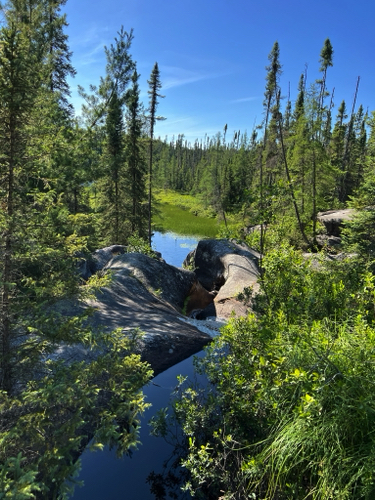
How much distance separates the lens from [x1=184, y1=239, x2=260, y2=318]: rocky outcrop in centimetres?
1222

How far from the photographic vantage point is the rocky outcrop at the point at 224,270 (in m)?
12.2

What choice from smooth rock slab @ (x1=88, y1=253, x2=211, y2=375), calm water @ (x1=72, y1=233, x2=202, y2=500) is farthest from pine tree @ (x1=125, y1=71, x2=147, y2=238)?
calm water @ (x1=72, y1=233, x2=202, y2=500)

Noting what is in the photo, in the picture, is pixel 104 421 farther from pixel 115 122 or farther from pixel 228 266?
pixel 115 122

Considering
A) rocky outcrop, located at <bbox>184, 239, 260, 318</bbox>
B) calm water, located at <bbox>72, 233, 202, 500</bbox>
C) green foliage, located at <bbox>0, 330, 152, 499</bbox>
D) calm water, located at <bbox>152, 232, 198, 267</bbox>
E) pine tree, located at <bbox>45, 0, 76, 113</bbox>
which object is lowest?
calm water, located at <bbox>152, 232, 198, 267</bbox>

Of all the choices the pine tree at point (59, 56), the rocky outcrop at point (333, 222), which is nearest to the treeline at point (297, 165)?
the rocky outcrop at point (333, 222)

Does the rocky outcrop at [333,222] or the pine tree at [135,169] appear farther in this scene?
the rocky outcrop at [333,222]

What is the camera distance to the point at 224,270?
1480 centimetres

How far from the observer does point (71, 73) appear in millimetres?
17344

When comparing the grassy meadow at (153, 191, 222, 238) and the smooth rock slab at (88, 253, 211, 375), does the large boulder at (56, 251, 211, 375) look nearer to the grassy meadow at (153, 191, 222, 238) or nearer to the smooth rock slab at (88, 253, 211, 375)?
the smooth rock slab at (88, 253, 211, 375)

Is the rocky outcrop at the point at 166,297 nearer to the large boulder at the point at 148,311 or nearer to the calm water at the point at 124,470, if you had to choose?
the large boulder at the point at 148,311

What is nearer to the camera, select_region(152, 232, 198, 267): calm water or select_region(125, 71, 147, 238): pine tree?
select_region(125, 71, 147, 238): pine tree

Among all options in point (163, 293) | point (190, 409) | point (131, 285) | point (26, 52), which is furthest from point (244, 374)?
point (163, 293)

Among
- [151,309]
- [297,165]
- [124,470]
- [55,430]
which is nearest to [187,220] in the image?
[297,165]

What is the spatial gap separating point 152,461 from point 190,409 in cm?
126
